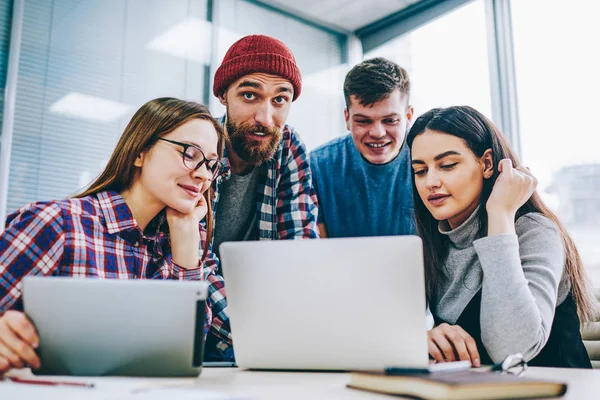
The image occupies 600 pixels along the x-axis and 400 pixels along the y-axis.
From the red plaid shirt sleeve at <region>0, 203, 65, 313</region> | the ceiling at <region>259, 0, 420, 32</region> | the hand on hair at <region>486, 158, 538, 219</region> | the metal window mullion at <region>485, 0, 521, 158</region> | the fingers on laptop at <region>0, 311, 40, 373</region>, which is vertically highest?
the ceiling at <region>259, 0, 420, 32</region>

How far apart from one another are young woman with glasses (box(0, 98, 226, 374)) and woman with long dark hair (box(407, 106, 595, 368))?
2.04ft

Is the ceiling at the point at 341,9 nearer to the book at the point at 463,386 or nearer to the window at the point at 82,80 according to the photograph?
the window at the point at 82,80

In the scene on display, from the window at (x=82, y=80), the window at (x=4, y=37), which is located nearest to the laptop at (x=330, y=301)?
the window at (x=82, y=80)

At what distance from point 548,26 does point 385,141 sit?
1459 mm

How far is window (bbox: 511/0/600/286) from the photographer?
269 cm

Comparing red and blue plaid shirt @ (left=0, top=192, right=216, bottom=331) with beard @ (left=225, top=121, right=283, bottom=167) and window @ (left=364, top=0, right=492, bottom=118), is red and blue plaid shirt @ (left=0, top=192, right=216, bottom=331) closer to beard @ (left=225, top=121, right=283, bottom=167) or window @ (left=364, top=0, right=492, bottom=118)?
beard @ (left=225, top=121, right=283, bottom=167)

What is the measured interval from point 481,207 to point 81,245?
1.02m

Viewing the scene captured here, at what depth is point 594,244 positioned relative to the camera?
2662 millimetres

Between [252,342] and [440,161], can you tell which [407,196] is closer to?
[440,161]

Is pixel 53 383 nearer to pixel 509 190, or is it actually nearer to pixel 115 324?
pixel 115 324

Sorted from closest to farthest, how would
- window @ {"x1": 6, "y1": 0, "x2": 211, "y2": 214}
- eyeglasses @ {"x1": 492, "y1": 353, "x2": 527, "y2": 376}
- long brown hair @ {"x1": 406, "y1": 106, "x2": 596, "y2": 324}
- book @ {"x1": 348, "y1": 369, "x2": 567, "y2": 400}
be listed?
book @ {"x1": 348, "y1": 369, "x2": 567, "y2": 400}, eyeglasses @ {"x1": 492, "y1": 353, "x2": 527, "y2": 376}, long brown hair @ {"x1": 406, "y1": 106, "x2": 596, "y2": 324}, window @ {"x1": 6, "y1": 0, "x2": 211, "y2": 214}

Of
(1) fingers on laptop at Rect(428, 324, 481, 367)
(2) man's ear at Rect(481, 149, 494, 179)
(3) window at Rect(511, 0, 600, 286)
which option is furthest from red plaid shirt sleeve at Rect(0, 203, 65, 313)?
(3) window at Rect(511, 0, 600, 286)

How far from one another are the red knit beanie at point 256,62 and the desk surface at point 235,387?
1290mm

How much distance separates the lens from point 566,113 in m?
2.78
